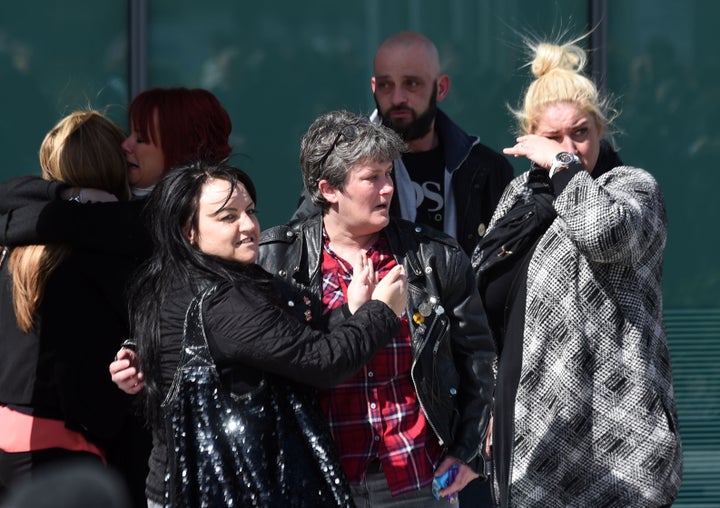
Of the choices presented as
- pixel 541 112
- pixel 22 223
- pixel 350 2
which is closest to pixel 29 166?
pixel 350 2

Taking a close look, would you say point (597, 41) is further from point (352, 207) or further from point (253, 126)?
point (352, 207)

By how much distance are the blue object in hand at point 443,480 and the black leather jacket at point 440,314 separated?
0.04 meters

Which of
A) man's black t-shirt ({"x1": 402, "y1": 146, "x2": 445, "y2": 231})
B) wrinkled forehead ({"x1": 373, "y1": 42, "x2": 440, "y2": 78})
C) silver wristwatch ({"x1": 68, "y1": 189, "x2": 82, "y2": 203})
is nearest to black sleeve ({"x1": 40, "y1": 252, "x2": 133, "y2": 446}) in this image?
silver wristwatch ({"x1": 68, "y1": 189, "x2": 82, "y2": 203})

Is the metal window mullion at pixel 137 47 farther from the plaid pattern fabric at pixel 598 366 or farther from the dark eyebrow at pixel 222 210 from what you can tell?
the dark eyebrow at pixel 222 210

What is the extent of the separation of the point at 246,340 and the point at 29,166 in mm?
3124

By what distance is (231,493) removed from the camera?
2719mm

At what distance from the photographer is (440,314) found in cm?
320

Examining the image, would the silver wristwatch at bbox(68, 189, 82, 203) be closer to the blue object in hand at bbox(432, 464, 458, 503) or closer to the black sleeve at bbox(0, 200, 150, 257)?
the black sleeve at bbox(0, 200, 150, 257)

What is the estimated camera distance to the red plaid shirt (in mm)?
3092

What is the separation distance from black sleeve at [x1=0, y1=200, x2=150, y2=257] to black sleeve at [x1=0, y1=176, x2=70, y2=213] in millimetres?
63

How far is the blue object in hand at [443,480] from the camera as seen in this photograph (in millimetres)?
3168

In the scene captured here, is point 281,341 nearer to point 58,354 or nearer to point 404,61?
point 58,354

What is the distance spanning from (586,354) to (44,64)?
308cm

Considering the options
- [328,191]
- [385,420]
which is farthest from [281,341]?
[328,191]
